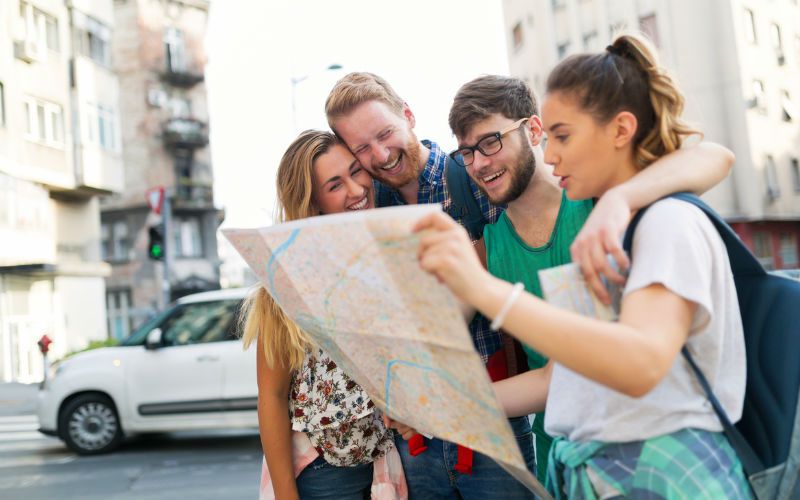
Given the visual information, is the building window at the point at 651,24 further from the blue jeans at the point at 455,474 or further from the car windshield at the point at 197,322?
the blue jeans at the point at 455,474

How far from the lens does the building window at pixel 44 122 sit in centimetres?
2169

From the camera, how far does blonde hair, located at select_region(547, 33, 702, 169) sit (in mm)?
1414

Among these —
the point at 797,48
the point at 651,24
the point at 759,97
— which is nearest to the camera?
the point at 759,97

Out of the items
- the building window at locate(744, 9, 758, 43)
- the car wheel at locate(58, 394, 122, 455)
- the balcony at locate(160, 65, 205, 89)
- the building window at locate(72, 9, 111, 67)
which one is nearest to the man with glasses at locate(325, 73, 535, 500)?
the car wheel at locate(58, 394, 122, 455)

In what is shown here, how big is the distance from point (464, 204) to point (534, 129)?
33 centimetres

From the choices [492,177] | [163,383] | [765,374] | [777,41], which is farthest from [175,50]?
[765,374]

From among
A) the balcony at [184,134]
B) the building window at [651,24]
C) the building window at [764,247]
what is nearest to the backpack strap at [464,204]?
the building window at [651,24]

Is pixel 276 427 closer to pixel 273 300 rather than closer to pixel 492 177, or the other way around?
pixel 273 300

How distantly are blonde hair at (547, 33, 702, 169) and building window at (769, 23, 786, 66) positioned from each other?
3012 centimetres

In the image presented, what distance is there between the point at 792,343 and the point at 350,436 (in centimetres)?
122

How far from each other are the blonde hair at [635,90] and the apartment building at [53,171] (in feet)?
71.0

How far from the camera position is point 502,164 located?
7.09ft

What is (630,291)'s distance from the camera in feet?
3.92

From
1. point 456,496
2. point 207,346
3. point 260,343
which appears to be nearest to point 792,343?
point 456,496
